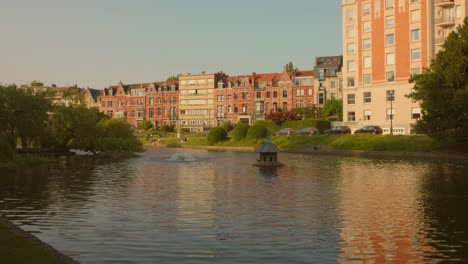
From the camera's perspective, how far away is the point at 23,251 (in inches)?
603

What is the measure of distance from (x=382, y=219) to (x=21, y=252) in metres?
15.8

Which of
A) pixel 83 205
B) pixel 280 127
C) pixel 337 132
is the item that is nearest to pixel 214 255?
pixel 83 205

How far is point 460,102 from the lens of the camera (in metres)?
60.2

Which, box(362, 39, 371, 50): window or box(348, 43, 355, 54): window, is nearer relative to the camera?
box(362, 39, 371, 50): window

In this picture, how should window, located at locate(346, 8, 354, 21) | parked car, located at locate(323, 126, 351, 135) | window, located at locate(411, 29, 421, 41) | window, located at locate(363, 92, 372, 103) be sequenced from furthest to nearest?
window, located at locate(346, 8, 354, 21) → window, located at locate(363, 92, 372, 103) → parked car, located at locate(323, 126, 351, 135) → window, located at locate(411, 29, 421, 41)

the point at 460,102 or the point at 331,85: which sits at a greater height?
the point at 331,85

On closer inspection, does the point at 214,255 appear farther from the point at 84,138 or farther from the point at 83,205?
the point at 84,138

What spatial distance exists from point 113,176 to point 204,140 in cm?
7433

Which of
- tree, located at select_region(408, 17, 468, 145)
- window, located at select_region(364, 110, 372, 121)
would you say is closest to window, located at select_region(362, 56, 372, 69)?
window, located at select_region(364, 110, 372, 121)

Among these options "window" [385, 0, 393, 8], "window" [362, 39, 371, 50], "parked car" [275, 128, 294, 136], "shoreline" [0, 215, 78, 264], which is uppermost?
"window" [385, 0, 393, 8]

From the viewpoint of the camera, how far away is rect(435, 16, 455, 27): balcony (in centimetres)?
8425

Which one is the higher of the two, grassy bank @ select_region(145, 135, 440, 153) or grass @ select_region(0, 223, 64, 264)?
grassy bank @ select_region(145, 135, 440, 153)

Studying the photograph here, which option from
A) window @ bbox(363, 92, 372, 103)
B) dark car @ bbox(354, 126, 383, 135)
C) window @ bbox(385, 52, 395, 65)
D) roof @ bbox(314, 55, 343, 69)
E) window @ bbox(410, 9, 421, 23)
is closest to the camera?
window @ bbox(410, 9, 421, 23)

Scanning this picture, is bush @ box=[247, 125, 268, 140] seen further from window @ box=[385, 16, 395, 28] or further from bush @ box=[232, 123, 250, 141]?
window @ box=[385, 16, 395, 28]
